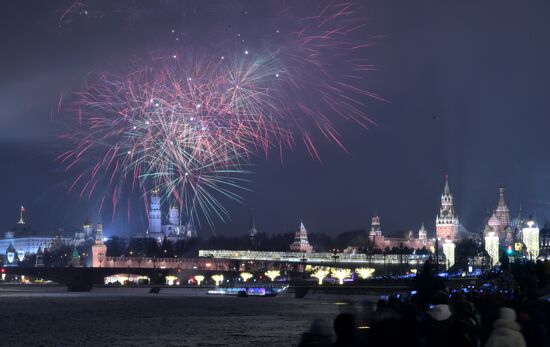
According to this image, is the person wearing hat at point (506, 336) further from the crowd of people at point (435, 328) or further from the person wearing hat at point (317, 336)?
the person wearing hat at point (317, 336)

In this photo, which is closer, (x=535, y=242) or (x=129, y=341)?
(x=129, y=341)

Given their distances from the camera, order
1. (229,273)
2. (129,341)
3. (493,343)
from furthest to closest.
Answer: (229,273)
(129,341)
(493,343)

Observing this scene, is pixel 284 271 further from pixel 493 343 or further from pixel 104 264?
pixel 493 343

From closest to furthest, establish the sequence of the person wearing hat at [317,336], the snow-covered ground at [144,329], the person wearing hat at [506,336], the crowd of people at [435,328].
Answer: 1. the person wearing hat at [317,336]
2. the crowd of people at [435,328]
3. the person wearing hat at [506,336]
4. the snow-covered ground at [144,329]

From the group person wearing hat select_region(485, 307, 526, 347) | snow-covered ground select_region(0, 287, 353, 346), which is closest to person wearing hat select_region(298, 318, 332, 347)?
person wearing hat select_region(485, 307, 526, 347)

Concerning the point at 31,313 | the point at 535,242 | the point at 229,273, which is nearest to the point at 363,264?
the point at 229,273

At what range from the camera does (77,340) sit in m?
33.9

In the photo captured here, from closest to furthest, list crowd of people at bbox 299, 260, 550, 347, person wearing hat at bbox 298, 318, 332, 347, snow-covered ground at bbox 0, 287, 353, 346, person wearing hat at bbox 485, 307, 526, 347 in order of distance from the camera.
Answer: person wearing hat at bbox 298, 318, 332, 347, crowd of people at bbox 299, 260, 550, 347, person wearing hat at bbox 485, 307, 526, 347, snow-covered ground at bbox 0, 287, 353, 346

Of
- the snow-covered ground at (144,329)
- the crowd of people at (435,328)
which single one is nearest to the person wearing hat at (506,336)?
the crowd of people at (435,328)

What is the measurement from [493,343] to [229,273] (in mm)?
146166

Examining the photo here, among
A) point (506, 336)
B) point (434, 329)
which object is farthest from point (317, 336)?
point (434, 329)

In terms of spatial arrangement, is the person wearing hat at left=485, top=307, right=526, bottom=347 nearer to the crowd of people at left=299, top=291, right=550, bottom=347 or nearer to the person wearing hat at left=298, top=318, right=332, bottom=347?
the crowd of people at left=299, top=291, right=550, bottom=347

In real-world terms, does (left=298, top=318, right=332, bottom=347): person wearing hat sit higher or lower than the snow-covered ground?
higher

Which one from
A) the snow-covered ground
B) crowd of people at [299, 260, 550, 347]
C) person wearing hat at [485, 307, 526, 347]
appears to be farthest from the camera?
the snow-covered ground
